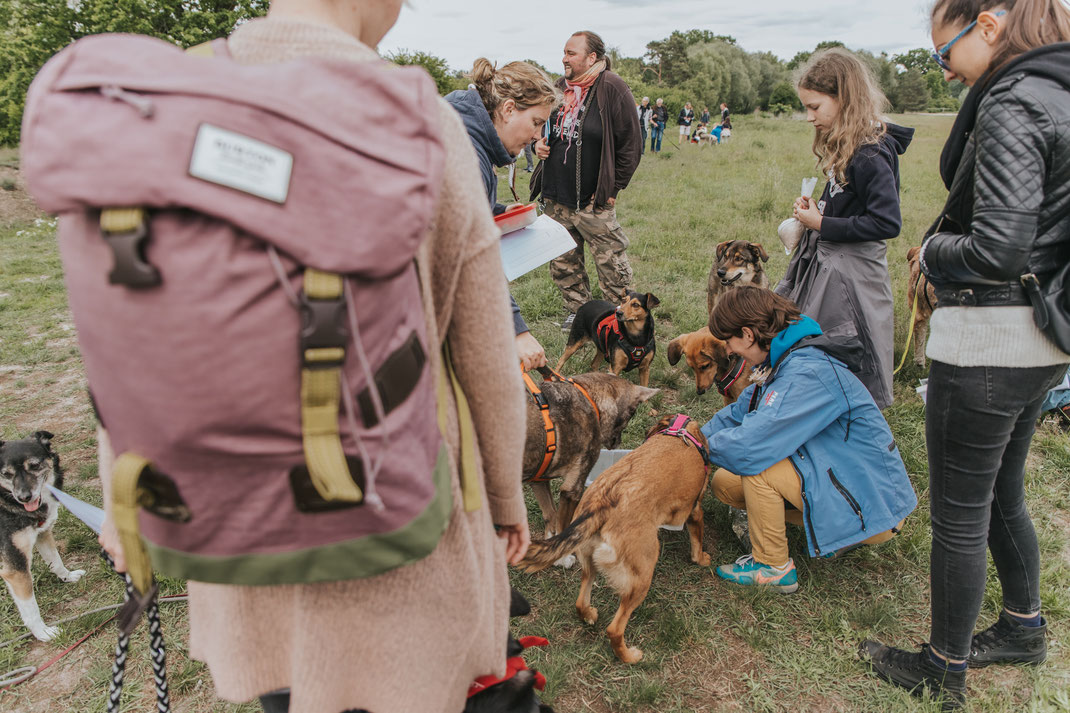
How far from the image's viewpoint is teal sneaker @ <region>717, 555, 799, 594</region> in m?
3.28

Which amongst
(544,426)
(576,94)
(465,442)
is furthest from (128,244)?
(576,94)

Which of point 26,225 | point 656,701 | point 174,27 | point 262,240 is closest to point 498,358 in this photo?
point 262,240

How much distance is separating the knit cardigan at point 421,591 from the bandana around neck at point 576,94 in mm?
5649

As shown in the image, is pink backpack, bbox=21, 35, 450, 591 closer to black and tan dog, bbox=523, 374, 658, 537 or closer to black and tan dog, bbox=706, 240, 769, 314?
black and tan dog, bbox=523, 374, 658, 537

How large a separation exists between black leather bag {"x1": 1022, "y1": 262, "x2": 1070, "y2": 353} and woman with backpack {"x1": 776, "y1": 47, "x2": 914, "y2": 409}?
1.41 metres

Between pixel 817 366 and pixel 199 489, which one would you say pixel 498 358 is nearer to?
pixel 199 489

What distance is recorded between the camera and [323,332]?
0.73 metres

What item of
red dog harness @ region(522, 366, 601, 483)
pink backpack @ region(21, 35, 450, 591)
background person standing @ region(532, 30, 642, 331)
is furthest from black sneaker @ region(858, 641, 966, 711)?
background person standing @ region(532, 30, 642, 331)

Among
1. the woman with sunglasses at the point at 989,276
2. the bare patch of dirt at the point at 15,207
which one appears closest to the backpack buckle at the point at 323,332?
the woman with sunglasses at the point at 989,276

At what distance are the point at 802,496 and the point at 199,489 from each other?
2.99m

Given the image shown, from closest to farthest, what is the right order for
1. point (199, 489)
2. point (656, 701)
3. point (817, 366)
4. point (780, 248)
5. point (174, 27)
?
point (199, 489) < point (656, 701) < point (817, 366) < point (780, 248) < point (174, 27)

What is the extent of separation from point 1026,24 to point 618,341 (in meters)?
3.77

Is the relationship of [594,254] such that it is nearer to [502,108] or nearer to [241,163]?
[502,108]

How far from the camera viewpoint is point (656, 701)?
9.07 ft
